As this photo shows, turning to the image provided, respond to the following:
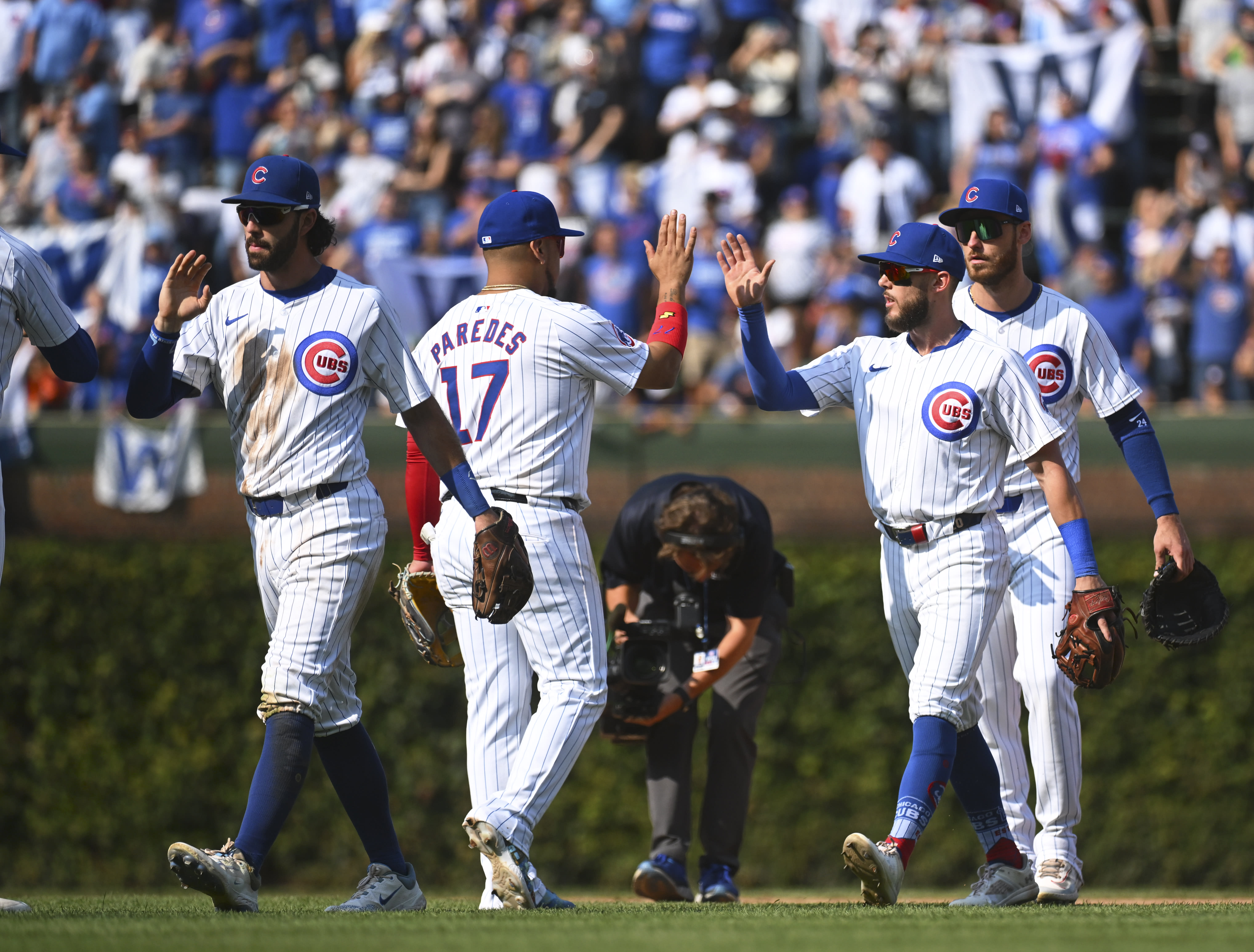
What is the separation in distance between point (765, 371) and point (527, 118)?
8463 mm

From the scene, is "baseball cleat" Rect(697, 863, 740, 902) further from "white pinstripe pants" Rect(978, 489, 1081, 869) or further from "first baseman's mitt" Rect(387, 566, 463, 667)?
"first baseman's mitt" Rect(387, 566, 463, 667)

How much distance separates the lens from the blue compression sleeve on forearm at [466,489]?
4.49 metres

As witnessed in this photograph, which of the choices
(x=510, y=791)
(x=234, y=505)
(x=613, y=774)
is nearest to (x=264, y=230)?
(x=510, y=791)

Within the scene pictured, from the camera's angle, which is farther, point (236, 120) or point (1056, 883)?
point (236, 120)

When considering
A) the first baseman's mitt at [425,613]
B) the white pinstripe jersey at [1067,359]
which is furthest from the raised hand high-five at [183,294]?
the white pinstripe jersey at [1067,359]

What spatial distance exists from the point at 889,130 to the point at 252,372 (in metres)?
9.08

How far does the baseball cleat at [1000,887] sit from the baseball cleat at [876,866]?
0.46 metres

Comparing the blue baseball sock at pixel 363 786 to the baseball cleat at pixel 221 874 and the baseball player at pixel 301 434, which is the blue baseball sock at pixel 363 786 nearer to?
the baseball player at pixel 301 434

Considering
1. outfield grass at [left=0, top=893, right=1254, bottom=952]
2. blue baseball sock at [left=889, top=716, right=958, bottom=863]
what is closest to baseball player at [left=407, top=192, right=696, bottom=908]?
outfield grass at [left=0, top=893, right=1254, bottom=952]

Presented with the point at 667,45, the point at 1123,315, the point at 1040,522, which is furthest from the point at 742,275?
the point at 667,45

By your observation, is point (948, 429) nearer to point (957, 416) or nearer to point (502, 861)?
point (957, 416)

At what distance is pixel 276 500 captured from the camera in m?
4.64

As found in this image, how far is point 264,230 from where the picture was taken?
15.4ft

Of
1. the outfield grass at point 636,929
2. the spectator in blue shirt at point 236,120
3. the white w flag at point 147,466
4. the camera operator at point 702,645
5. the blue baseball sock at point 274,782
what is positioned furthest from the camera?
the spectator in blue shirt at point 236,120
